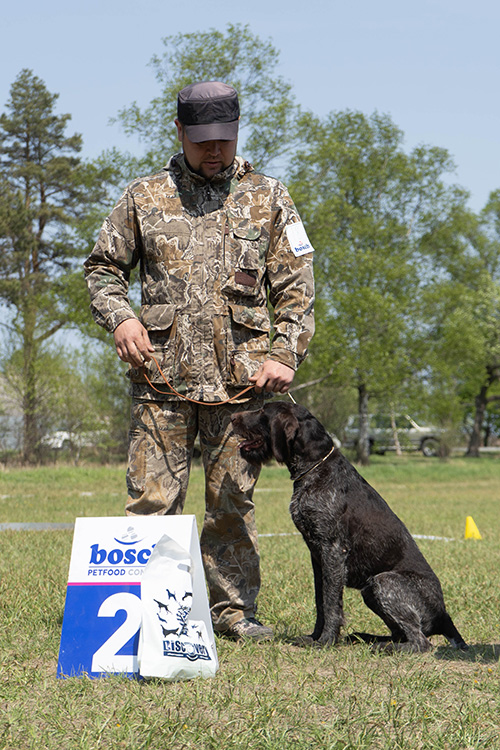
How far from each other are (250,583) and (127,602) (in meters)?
1.04

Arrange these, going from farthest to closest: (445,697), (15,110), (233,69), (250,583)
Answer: (15,110) < (233,69) < (250,583) < (445,697)

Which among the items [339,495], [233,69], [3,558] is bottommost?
[3,558]

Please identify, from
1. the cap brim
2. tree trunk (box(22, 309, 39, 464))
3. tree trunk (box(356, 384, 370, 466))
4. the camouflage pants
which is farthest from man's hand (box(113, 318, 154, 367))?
tree trunk (box(356, 384, 370, 466))

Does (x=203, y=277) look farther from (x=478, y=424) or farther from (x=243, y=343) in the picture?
(x=478, y=424)

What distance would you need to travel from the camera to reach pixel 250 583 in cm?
410

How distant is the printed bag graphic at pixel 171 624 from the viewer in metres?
3.04

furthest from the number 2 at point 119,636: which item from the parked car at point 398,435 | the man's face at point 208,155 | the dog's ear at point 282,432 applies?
the parked car at point 398,435

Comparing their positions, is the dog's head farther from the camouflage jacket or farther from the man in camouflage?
the camouflage jacket

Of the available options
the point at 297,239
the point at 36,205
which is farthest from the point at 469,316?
the point at 297,239

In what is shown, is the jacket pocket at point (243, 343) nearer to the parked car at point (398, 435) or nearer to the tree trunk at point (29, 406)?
the tree trunk at point (29, 406)

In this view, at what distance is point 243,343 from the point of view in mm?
3926

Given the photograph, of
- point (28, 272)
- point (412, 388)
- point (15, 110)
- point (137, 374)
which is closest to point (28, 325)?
point (28, 272)

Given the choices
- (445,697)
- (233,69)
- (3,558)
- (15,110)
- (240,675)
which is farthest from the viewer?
(15,110)

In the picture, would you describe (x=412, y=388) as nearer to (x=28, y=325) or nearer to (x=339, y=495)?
(x=28, y=325)
